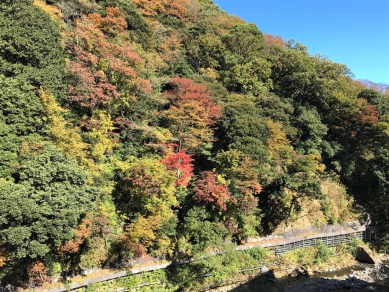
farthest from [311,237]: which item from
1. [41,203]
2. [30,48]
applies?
[30,48]

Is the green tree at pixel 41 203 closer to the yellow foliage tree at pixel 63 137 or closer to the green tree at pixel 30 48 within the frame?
the yellow foliage tree at pixel 63 137

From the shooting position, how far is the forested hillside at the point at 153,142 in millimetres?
14656

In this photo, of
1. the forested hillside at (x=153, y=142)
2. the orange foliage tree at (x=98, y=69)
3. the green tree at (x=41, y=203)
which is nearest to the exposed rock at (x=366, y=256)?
the forested hillside at (x=153, y=142)

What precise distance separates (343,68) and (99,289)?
3440 cm

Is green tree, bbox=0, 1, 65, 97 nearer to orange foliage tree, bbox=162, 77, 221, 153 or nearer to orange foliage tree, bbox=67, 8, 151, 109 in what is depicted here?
orange foliage tree, bbox=67, 8, 151, 109

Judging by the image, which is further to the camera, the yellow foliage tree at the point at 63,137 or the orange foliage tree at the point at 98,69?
the orange foliage tree at the point at 98,69

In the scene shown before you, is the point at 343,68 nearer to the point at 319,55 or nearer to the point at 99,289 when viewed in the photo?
the point at 319,55

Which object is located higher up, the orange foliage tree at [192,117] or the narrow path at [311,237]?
the orange foliage tree at [192,117]

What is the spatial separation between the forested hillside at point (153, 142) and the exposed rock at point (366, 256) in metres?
3.40

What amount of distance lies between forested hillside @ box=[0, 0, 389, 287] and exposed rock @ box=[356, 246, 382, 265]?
3.40 meters

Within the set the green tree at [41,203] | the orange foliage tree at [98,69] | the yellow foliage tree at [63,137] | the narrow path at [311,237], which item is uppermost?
the orange foliage tree at [98,69]

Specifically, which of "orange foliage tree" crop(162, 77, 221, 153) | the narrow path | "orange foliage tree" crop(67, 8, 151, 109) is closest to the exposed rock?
the narrow path

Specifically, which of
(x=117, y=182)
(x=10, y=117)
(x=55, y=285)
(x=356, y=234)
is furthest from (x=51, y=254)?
(x=356, y=234)

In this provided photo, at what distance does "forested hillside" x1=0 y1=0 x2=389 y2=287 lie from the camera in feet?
48.1
